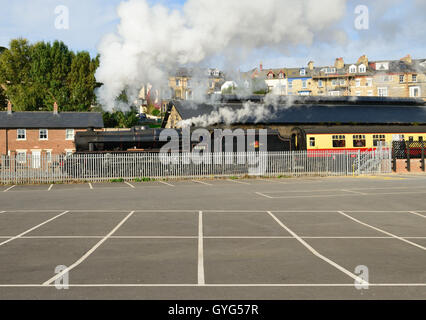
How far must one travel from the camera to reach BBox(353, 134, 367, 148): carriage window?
111 feet

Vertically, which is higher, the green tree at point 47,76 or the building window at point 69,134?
the green tree at point 47,76

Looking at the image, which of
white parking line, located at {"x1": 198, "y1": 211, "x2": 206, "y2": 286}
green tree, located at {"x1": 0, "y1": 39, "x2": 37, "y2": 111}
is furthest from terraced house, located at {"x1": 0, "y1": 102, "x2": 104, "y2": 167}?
white parking line, located at {"x1": 198, "y1": 211, "x2": 206, "y2": 286}

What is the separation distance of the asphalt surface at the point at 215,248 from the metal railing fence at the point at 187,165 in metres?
9.16

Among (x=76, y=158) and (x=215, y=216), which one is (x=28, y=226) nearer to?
(x=215, y=216)

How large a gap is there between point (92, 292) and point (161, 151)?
2302 cm

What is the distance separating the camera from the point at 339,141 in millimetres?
33375

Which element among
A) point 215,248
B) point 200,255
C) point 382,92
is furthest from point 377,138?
point 382,92

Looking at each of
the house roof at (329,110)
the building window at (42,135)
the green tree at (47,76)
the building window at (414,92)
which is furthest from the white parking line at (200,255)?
the building window at (414,92)

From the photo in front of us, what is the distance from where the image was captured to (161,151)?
2916 centimetres

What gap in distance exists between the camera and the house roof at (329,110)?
41875mm

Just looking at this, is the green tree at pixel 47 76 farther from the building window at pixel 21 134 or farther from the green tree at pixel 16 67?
the building window at pixel 21 134

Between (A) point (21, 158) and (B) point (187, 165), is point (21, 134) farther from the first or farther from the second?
(B) point (187, 165)
